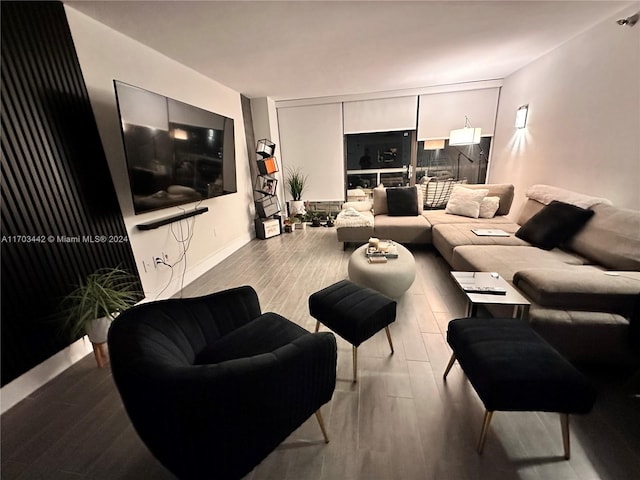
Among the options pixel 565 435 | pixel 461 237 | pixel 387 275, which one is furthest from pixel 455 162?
pixel 565 435

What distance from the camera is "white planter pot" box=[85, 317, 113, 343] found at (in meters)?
1.89

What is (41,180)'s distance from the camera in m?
1.81

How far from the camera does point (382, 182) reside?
18.5 ft

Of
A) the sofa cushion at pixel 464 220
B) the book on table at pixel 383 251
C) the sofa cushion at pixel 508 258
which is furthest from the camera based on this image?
the sofa cushion at pixel 464 220

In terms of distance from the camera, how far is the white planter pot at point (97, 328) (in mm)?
1895

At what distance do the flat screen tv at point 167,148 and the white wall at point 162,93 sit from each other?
26 centimetres

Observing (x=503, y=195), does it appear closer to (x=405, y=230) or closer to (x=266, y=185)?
(x=405, y=230)

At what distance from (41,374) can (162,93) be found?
2.72 metres

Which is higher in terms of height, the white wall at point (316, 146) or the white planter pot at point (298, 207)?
the white wall at point (316, 146)

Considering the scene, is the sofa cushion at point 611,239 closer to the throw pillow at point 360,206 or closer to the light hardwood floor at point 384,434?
the light hardwood floor at point 384,434

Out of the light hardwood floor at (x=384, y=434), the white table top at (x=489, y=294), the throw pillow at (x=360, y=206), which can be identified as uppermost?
the throw pillow at (x=360, y=206)

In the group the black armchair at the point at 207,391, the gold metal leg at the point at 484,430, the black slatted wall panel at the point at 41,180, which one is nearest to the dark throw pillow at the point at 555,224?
the gold metal leg at the point at 484,430

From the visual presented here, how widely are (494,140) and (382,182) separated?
2.09 m

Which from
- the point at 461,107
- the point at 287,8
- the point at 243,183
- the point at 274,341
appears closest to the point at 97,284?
the point at 274,341
